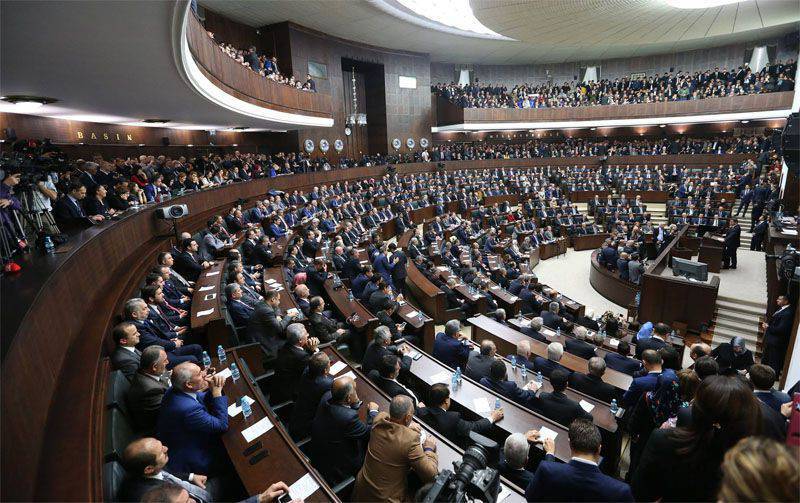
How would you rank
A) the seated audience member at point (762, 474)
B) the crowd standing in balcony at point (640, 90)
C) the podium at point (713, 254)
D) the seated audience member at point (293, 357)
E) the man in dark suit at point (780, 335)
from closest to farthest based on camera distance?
the seated audience member at point (762, 474), the seated audience member at point (293, 357), the man in dark suit at point (780, 335), the podium at point (713, 254), the crowd standing in balcony at point (640, 90)

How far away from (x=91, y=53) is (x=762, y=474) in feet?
16.7

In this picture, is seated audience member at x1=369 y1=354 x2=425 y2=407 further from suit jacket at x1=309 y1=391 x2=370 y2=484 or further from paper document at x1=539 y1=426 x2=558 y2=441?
paper document at x1=539 y1=426 x2=558 y2=441

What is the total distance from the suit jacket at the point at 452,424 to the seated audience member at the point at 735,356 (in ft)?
9.62

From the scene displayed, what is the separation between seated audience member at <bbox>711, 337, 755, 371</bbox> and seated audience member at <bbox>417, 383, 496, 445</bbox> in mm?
2962

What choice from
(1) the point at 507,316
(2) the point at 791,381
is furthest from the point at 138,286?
(2) the point at 791,381

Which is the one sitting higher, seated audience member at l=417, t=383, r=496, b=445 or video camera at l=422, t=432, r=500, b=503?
video camera at l=422, t=432, r=500, b=503

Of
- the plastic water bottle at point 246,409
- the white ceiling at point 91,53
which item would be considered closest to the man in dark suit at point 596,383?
the plastic water bottle at point 246,409

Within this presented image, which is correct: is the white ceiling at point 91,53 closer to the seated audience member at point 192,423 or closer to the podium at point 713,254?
the seated audience member at point 192,423

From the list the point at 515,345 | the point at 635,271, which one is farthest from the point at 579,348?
the point at 635,271

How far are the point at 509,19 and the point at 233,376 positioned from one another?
44.8 ft

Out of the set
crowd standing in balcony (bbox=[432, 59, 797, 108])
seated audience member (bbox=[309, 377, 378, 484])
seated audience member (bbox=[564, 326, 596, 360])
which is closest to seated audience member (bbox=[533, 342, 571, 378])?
seated audience member (bbox=[564, 326, 596, 360])

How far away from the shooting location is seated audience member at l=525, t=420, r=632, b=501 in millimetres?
1666

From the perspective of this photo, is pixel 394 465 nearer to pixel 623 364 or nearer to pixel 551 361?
pixel 551 361

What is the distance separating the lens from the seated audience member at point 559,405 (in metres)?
3.24
